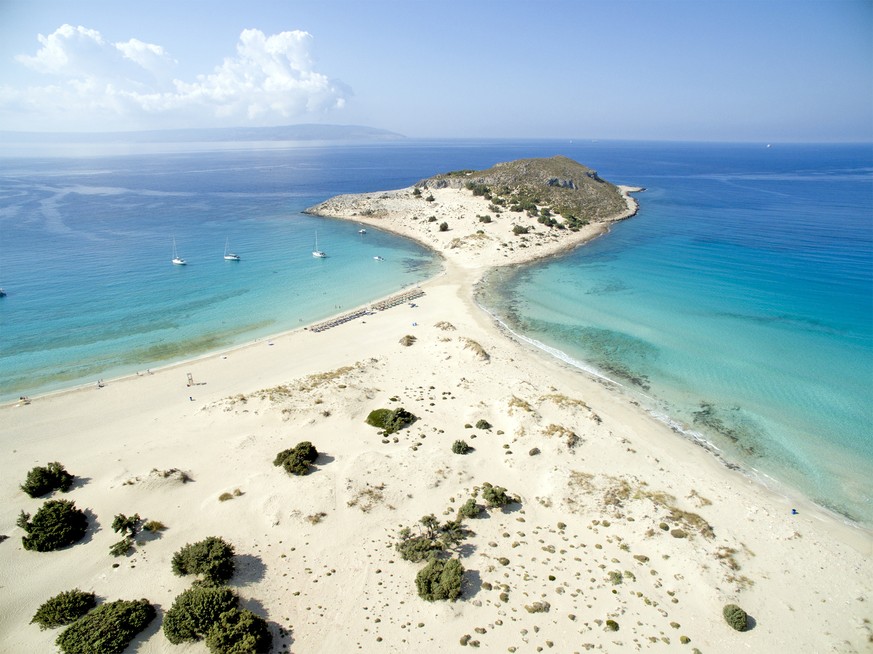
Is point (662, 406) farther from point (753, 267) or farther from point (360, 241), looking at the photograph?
point (360, 241)

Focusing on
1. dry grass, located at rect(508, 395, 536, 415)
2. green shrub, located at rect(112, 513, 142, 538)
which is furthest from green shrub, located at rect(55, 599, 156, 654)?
dry grass, located at rect(508, 395, 536, 415)

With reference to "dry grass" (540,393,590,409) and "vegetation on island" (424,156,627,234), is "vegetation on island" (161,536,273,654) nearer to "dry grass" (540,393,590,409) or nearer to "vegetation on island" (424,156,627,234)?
"dry grass" (540,393,590,409)

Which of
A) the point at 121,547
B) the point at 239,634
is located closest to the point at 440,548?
the point at 239,634

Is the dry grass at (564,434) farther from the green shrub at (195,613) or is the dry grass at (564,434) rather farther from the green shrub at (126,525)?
the green shrub at (126,525)

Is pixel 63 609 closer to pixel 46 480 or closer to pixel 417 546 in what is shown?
pixel 46 480

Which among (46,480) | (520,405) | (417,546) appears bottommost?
(417,546)

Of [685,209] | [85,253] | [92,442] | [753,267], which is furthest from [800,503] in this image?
[685,209]
